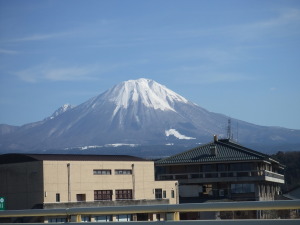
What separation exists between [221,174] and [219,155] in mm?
2920

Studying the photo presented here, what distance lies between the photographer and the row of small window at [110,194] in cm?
6685

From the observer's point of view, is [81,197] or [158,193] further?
[158,193]

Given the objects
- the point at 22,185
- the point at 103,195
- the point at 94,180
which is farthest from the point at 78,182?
the point at 22,185

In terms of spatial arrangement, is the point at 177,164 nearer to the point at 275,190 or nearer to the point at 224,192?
the point at 224,192

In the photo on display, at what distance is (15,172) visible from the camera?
62281mm

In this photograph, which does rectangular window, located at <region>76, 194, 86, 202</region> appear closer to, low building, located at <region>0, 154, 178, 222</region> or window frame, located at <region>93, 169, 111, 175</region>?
low building, located at <region>0, 154, 178, 222</region>

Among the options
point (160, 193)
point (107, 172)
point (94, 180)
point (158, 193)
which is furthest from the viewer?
point (158, 193)

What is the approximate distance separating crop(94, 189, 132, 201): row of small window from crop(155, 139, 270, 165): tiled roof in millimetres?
10345

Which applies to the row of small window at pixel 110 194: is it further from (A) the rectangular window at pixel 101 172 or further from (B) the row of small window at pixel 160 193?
(B) the row of small window at pixel 160 193

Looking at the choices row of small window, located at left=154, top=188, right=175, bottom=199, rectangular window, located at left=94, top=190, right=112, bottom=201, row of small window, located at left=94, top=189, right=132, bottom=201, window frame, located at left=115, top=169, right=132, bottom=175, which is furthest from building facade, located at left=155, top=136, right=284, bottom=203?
rectangular window, located at left=94, top=190, right=112, bottom=201

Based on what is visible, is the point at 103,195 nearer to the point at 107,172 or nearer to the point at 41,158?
the point at 107,172

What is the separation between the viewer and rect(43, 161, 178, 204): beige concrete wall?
61.7 meters

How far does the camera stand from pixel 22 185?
202 feet

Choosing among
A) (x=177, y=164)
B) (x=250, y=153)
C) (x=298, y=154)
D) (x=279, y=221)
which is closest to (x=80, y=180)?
(x=177, y=164)
